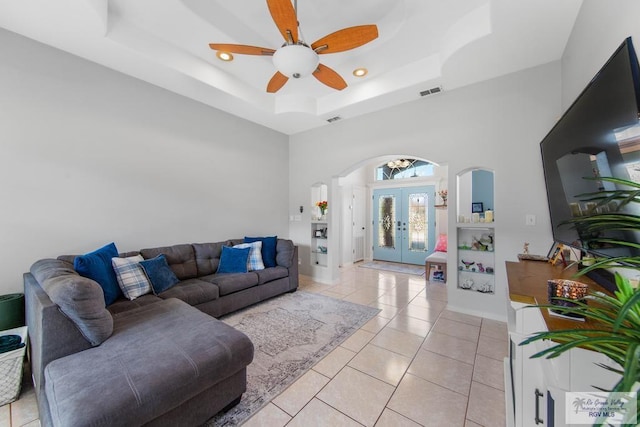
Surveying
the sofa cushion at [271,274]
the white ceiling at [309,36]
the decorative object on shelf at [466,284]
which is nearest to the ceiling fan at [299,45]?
the white ceiling at [309,36]

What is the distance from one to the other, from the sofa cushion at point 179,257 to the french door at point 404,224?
4.88 meters

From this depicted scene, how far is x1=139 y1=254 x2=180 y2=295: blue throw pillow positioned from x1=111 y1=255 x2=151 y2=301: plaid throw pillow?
5 centimetres

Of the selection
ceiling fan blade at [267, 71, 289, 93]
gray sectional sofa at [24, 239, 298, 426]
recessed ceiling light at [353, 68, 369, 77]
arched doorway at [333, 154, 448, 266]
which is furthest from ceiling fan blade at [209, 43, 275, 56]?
arched doorway at [333, 154, 448, 266]

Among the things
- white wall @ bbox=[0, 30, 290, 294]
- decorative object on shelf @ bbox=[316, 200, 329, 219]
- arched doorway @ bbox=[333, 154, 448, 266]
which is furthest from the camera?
arched doorway @ bbox=[333, 154, 448, 266]

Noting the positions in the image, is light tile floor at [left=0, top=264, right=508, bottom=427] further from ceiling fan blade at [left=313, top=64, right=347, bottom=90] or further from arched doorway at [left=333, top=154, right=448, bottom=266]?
arched doorway at [left=333, top=154, right=448, bottom=266]

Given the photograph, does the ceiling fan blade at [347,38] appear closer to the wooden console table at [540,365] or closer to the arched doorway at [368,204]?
the wooden console table at [540,365]

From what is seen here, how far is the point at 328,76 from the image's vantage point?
2553mm

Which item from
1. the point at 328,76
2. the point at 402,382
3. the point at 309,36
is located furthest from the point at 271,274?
the point at 309,36

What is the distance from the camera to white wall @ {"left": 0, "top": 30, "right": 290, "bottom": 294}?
2.28 meters

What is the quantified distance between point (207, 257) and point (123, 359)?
2169 mm

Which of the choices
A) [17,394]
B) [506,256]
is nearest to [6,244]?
[17,394]

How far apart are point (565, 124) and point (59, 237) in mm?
4366

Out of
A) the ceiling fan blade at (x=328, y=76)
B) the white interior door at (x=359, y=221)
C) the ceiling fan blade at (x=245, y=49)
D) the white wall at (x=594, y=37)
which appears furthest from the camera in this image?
the white interior door at (x=359, y=221)

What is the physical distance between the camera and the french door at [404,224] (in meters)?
6.15
